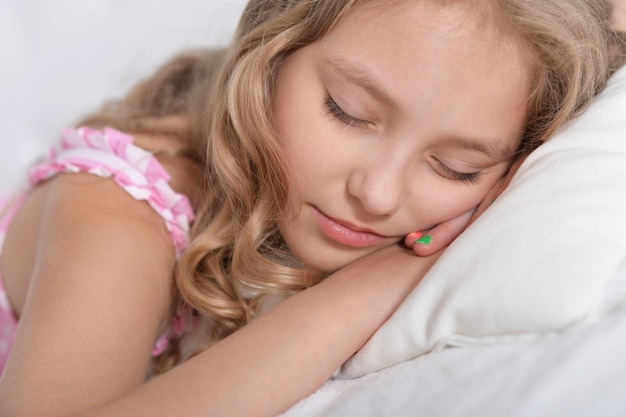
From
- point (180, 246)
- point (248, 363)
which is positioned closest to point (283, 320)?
point (248, 363)

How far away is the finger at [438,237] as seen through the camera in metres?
1.06

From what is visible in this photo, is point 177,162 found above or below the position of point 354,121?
below

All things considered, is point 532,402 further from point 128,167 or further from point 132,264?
point 128,167

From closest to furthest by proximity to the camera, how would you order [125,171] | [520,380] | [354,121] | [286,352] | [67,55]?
[520,380] → [286,352] → [354,121] → [125,171] → [67,55]

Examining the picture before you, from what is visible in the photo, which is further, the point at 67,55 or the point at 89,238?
the point at 67,55

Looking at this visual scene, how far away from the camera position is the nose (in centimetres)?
100

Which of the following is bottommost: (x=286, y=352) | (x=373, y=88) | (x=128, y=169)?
(x=286, y=352)

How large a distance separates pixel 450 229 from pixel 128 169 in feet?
1.75

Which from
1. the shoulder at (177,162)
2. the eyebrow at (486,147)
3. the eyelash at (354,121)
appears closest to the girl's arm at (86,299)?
the shoulder at (177,162)

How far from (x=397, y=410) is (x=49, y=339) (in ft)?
1.48

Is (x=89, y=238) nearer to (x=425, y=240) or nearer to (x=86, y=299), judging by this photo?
(x=86, y=299)

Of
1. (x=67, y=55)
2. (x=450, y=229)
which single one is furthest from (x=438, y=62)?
(x=67, y=55)

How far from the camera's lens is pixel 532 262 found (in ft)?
2.70

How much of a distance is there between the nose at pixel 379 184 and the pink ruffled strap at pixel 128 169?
362 mm
